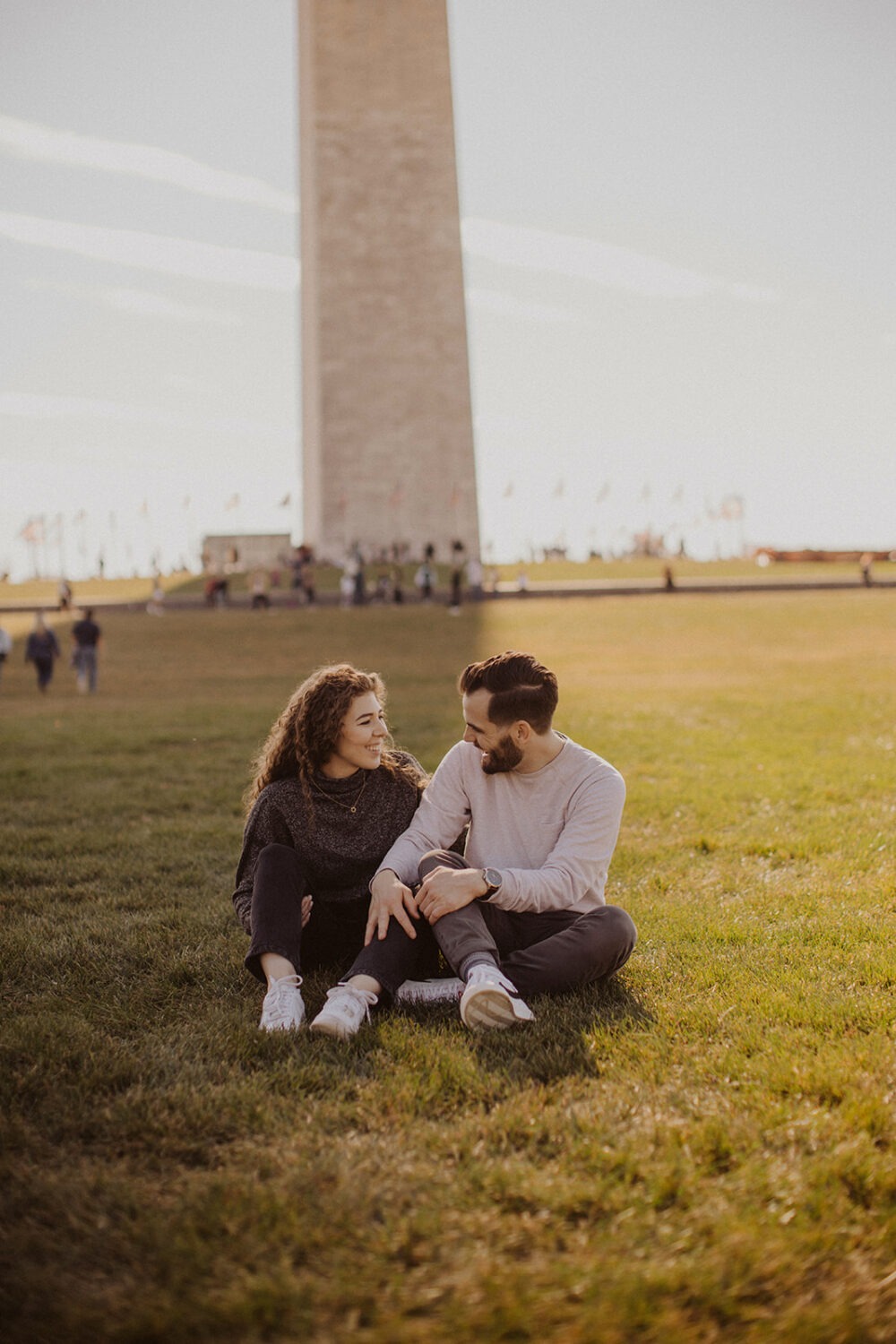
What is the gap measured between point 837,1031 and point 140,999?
2315mm

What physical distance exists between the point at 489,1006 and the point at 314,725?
1203 mm

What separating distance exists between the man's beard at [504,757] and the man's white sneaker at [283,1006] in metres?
0.97

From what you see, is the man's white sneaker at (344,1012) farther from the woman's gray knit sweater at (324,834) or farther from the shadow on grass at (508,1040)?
the woman's gray knit sweater at (324,834)

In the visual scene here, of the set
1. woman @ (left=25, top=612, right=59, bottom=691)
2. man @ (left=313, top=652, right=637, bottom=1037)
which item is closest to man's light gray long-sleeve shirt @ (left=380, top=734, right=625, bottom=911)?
man @ (left=313, top=652, right=637, bottom=1037)

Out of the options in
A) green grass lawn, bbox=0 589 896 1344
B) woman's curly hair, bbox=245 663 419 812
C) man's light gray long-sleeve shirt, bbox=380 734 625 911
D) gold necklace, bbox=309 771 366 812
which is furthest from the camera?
gold necklace, bbox=309 771 366 812

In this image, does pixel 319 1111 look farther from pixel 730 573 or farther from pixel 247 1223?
pixel 730 573

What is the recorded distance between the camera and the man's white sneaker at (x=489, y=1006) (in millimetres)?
3641

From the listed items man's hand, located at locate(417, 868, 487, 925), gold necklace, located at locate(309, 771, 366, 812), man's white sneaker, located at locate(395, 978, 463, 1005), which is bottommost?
man's white sneaker, located at locate(395, 978, 463, 1005)

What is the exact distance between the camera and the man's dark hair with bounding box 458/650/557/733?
13.1ft

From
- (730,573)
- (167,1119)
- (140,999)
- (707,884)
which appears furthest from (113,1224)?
(730,573)

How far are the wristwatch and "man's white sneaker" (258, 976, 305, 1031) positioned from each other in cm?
70

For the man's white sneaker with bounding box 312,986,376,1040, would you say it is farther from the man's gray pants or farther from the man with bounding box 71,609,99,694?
the man with bounding box 71,609,99,694

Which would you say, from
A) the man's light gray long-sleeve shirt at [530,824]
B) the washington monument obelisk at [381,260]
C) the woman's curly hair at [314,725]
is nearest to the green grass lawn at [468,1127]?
the man's light gray long-sleeve shirt at [530,824]

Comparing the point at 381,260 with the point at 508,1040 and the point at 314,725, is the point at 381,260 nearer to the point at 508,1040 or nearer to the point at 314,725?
the point at 314,725
